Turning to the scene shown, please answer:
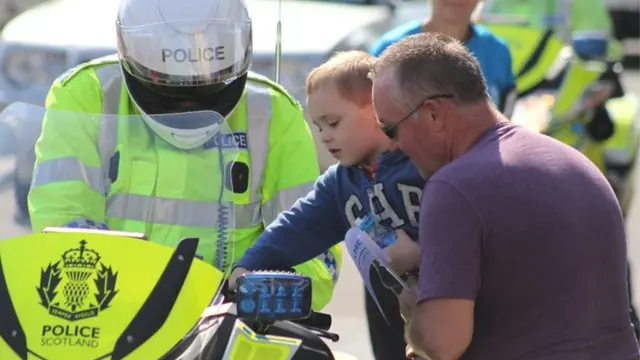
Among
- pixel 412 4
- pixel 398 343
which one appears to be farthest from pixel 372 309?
pixel 412 4

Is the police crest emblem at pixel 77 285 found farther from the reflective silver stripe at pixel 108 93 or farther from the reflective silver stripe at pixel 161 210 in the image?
the reflective silver stripe at pixel 108 93

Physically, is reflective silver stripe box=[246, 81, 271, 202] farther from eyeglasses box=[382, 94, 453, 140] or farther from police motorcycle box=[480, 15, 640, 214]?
police motorcycle box=[480, 15, 640, 214]

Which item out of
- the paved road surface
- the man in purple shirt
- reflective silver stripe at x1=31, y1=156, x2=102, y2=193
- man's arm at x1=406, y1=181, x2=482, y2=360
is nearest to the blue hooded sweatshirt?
reflective silver stripe at x1=31, y1=156, x2=102, y2=193

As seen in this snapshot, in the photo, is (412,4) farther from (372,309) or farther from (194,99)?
(194,99)

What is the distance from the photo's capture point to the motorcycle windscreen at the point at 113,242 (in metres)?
3.06

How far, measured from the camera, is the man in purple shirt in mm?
2990

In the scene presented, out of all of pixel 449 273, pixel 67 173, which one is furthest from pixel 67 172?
pixel 449 273

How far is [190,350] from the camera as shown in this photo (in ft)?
10.4

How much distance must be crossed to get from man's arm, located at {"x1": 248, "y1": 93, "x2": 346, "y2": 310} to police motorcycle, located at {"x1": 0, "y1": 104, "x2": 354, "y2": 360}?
20.8 inches

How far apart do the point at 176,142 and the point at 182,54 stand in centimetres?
25

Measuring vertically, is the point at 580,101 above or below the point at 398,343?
below

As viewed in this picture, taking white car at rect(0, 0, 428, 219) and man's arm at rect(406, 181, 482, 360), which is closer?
man's arm at rect(406, 181, 482, 360)

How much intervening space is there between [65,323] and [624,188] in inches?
243

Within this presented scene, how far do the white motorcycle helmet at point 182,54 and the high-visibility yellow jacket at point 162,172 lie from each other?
87mm
